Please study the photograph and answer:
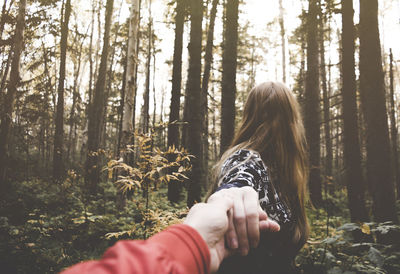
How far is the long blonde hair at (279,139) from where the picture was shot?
1461 millimetres

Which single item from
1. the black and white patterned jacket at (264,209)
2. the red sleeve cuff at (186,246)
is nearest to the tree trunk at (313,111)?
the black and white patterned jacket at (264,209)

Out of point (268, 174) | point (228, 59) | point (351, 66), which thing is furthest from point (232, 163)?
point (351, 66)

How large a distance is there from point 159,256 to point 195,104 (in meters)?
6.64

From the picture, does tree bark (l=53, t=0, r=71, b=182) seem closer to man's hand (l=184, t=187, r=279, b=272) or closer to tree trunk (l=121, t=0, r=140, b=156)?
tree trunk (l=121, t=0, r=140, b=156)

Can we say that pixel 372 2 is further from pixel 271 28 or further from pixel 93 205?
pixel 271 28

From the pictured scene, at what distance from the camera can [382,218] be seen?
5.07m

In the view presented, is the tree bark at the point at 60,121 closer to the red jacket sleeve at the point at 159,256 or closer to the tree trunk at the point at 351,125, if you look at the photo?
the tree trunk at the point at 351,125

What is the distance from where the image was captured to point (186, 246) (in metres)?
0.58

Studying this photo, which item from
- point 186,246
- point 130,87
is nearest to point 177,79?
point 130,87

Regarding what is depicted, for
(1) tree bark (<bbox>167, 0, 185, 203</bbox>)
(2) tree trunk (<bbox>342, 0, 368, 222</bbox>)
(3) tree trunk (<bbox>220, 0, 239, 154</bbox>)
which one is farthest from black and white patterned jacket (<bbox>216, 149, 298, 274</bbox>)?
(1) tree bark (<bbox>167, 0, 185, 203</bbox>)

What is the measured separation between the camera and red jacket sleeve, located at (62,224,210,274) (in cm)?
46

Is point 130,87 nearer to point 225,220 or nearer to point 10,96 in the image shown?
point 10,96

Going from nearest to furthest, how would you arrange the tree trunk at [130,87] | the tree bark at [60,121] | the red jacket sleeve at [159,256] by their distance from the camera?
1. the red jacket sleeve at [159,256]
2. the tree trunk at [130,87]
3. the tree bark at [60,121]

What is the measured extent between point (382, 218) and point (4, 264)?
7.40 metres
